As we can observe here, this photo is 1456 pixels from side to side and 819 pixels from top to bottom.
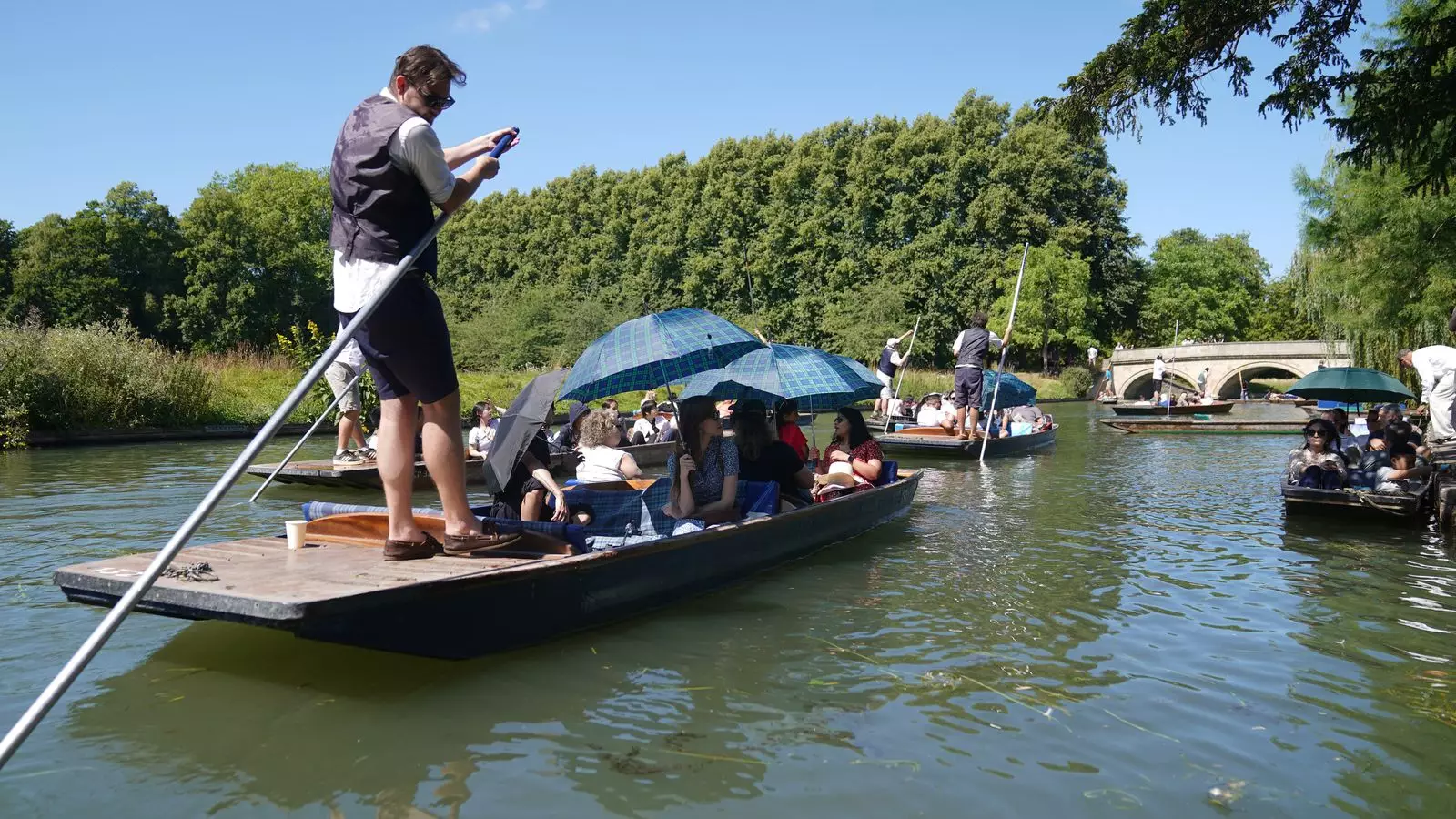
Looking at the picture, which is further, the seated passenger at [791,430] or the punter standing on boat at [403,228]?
the seated passenger at [791,430]

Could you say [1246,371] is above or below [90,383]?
above

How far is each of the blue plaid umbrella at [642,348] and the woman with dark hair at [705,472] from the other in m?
0.70

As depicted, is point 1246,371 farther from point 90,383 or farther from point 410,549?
point 410,549

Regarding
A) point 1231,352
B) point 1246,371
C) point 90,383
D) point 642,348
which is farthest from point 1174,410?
point 90,383

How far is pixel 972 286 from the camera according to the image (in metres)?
44.9

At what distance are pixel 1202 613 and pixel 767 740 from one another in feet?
11.0

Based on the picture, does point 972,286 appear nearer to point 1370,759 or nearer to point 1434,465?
point 1434,465

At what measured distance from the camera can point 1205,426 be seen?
928 inches

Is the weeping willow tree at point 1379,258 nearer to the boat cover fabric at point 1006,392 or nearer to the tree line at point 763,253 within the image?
the boat cover fabric at point 1006,392

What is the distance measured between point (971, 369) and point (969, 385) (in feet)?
1.02

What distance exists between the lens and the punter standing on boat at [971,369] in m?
15.7

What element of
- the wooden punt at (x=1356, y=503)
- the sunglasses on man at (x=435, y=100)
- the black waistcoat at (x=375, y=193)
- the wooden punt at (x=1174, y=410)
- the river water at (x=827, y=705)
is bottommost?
the river water at (x=827, y=705)

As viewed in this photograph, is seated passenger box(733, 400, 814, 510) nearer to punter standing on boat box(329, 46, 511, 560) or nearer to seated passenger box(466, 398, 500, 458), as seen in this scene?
punter standing on boat box(329, 46, 511, 560)

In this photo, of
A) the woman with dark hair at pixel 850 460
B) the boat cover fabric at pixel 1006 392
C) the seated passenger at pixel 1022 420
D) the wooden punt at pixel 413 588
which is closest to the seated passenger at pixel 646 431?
the boat cover fabric at pixel 1006 392
